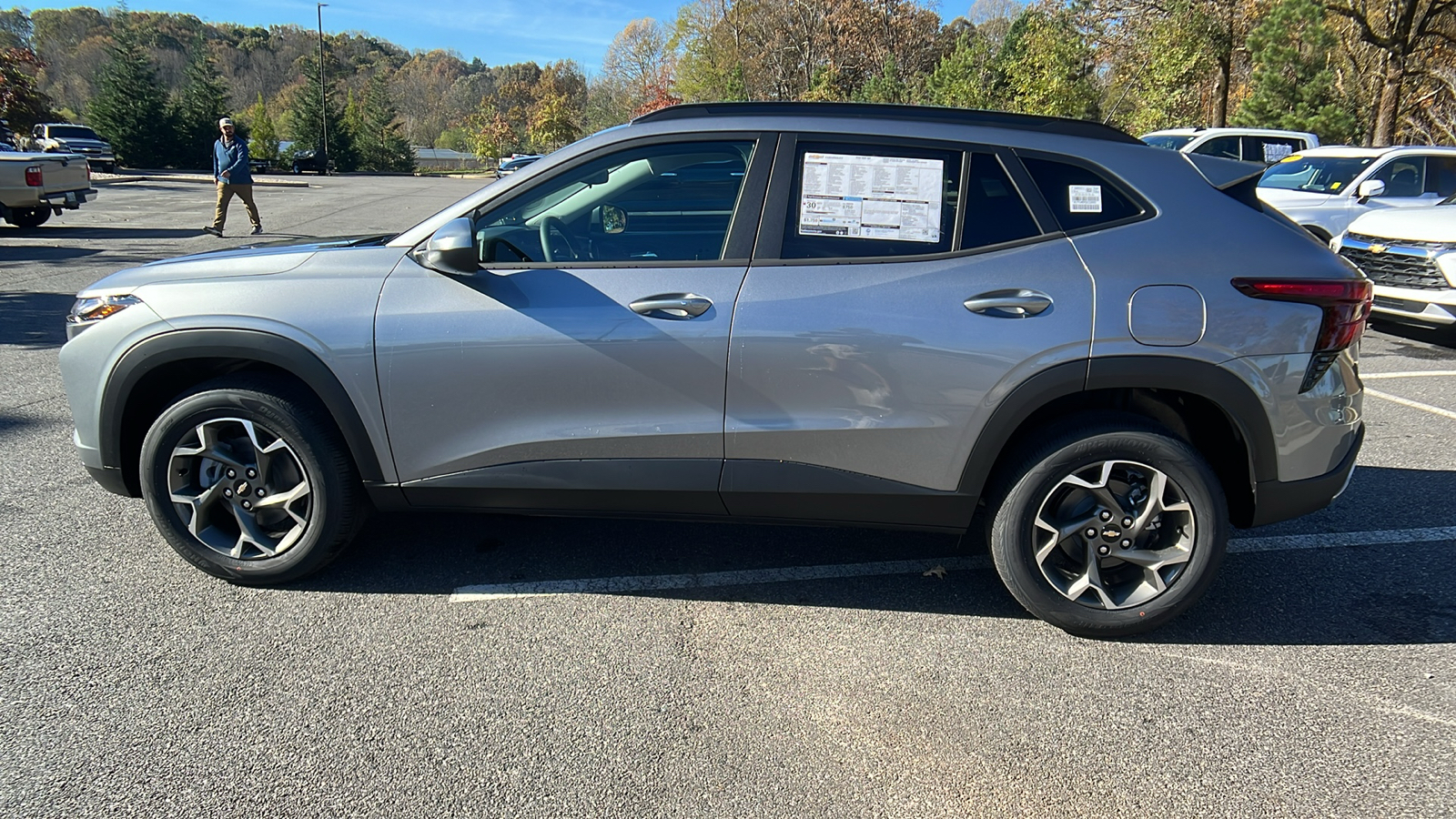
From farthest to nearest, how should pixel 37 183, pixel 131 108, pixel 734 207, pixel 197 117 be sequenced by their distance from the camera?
pixel 197 117 → pixel 131 108 → pixel 37 183 → pixel 734 207

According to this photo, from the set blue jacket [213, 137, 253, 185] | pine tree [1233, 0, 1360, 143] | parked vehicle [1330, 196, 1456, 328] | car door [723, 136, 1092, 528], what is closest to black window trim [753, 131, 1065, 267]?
car door [723, 136, 1092, 528]

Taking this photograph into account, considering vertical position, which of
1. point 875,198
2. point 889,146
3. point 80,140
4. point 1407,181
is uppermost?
point 80,140

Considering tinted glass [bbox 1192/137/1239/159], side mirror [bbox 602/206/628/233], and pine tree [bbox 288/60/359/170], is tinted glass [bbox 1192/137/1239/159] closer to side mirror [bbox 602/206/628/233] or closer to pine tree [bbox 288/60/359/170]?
side mirror [bbox 602/206/628/233]

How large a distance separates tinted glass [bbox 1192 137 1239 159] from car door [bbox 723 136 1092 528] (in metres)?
13.4

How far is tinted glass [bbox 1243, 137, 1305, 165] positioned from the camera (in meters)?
14.7

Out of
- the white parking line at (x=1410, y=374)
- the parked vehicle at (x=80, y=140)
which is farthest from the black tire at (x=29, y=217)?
the parked vehicle at (x=80, y=140)

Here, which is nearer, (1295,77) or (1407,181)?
(1407,181)

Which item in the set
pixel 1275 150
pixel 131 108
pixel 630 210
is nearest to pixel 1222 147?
pixel 1275 150

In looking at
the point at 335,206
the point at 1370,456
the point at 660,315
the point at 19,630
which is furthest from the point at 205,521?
the point at 335,206

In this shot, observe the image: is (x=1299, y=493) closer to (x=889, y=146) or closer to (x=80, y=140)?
(x=889, y=146)

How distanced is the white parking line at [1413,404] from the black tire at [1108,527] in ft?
13.8

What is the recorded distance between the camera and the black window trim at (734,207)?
3.19 m

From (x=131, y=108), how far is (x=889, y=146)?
160 ft

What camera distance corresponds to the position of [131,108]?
136ft
